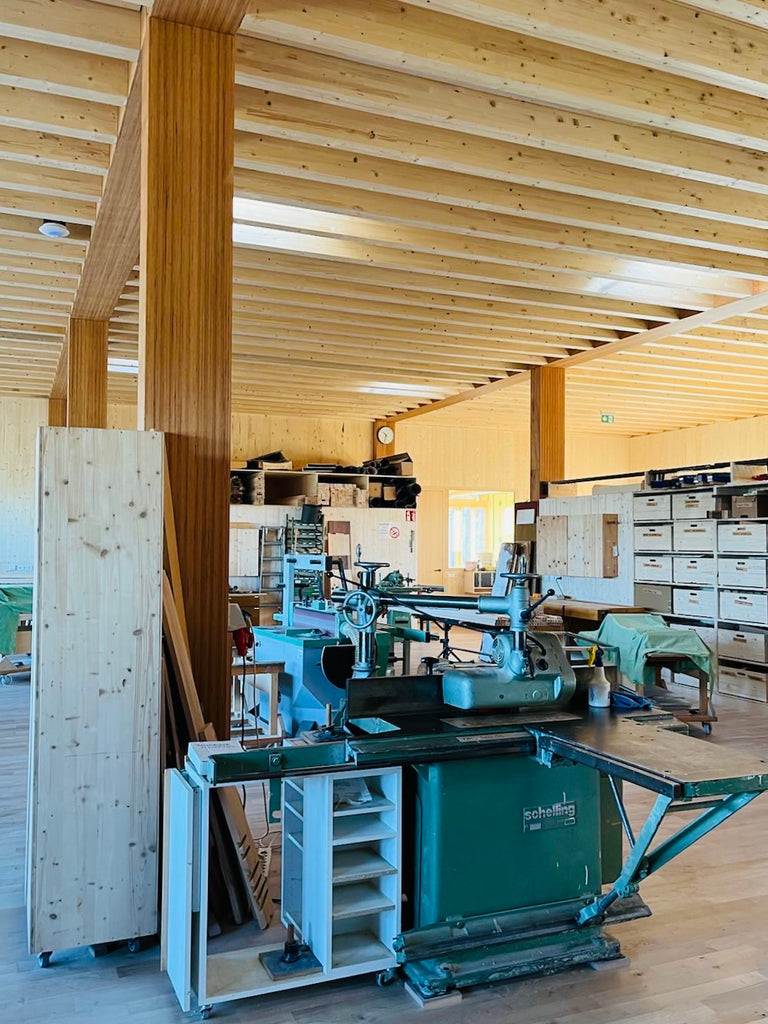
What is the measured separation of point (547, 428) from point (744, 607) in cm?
316

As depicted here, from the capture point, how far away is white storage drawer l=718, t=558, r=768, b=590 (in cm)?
738

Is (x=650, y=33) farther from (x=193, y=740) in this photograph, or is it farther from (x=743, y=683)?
(x=743, y=683)

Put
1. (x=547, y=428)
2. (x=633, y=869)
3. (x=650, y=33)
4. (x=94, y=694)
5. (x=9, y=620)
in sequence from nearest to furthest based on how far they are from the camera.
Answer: (x=633, y=869) → (x=94, y=694) → (x=650, y=33) → (x=9, y=620) → (x=547, y=428)

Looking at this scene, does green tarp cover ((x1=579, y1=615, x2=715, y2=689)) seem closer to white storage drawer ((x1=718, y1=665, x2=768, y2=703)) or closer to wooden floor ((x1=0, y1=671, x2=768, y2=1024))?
white storage drawer ((x1=718, y1=665, x2=768, y2=703))

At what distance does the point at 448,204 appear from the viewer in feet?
18.3

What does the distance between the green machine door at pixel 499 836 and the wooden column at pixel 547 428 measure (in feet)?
23.4

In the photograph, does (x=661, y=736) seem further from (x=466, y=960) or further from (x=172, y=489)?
(x=172, y=489)

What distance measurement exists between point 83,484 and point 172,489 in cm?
41

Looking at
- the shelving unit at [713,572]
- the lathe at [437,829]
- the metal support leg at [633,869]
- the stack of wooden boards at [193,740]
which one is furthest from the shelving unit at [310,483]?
the metal support leg at [633,869]

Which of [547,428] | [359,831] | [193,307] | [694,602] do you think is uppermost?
[547,428]

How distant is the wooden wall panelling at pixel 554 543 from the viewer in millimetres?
9477

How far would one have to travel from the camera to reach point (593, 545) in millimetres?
9188

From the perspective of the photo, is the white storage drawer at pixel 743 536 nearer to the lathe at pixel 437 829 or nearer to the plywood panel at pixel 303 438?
the lathe at pixel 437 829

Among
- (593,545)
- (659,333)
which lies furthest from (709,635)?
(659,333)
